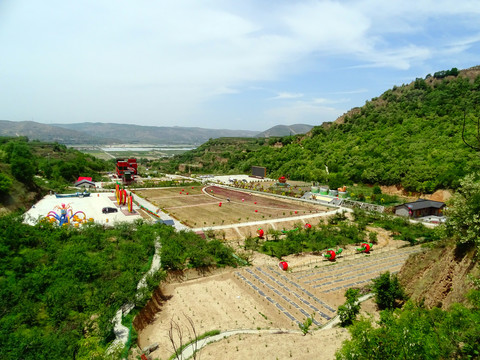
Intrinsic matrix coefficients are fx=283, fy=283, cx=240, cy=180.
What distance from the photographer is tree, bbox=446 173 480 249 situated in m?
13.7

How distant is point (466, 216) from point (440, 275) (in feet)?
11.6

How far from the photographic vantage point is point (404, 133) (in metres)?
62.3

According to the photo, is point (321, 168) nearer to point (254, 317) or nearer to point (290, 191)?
point (290, 191)

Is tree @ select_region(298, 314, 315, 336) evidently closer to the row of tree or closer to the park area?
the row of tree

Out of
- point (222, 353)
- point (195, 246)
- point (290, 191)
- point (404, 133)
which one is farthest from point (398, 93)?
point (222, 353)

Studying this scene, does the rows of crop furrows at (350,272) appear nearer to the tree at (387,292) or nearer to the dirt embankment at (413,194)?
the tree at (387,292)

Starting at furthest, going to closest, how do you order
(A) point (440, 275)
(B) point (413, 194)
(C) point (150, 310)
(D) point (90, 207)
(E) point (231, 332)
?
(B) point (413, 194)
(D) point (90, 207)
(C) point (150, 310)
(E) point (231, 332)
(A) point (440, 275)

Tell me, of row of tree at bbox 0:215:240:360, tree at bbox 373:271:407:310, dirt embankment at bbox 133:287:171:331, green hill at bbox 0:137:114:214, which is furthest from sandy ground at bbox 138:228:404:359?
green hill at bbox 0:137:114:214

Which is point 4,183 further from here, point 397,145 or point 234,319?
point 397,145

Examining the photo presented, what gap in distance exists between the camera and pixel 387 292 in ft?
58.3

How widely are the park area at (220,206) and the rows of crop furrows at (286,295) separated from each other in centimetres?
1301

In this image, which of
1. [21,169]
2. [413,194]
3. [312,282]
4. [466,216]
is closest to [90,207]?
[21,169]

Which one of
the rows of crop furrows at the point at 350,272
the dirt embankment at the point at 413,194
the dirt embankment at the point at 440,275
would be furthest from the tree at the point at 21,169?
the dirt embankment at the point at 413,194

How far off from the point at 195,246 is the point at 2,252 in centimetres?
1308
